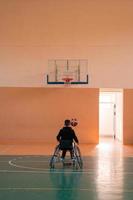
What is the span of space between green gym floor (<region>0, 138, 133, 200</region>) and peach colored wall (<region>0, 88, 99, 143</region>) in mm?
6095

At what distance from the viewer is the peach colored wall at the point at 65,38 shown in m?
16.6

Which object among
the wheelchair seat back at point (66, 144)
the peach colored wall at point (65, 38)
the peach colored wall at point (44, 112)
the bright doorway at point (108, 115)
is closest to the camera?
the wheelchair seat back at point (66, 144)

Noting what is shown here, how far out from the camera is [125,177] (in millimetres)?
8359

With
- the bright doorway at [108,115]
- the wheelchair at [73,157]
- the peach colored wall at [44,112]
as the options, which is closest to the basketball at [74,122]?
the peach colored wall at [44,112]

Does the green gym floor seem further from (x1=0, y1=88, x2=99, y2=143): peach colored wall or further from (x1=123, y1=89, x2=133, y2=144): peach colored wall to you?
(x1=0, y1=88, x2=99, y2=143): peach colored wall

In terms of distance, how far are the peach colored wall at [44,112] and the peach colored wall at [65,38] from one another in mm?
1138

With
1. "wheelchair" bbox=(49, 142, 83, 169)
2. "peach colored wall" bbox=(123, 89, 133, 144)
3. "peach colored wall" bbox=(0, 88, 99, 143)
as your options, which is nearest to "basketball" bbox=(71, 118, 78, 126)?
"peach colored wall" bbox=(0, 88, 99, 143)

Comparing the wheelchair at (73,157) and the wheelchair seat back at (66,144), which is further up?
the wheelchair seat back at (66,144)

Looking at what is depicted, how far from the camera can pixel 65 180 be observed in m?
7.93

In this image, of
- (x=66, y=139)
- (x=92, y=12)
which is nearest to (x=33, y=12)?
(x=92, y=12)

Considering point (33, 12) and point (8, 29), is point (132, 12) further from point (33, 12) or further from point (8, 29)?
point (8, 29)

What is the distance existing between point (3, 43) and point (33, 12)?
1.95 m

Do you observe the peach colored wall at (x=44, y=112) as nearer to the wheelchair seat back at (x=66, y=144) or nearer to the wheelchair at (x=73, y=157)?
the wheelchair at (x=73, y=157)

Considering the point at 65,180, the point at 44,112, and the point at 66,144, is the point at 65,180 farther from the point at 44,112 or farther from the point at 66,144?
the point at 44,112
